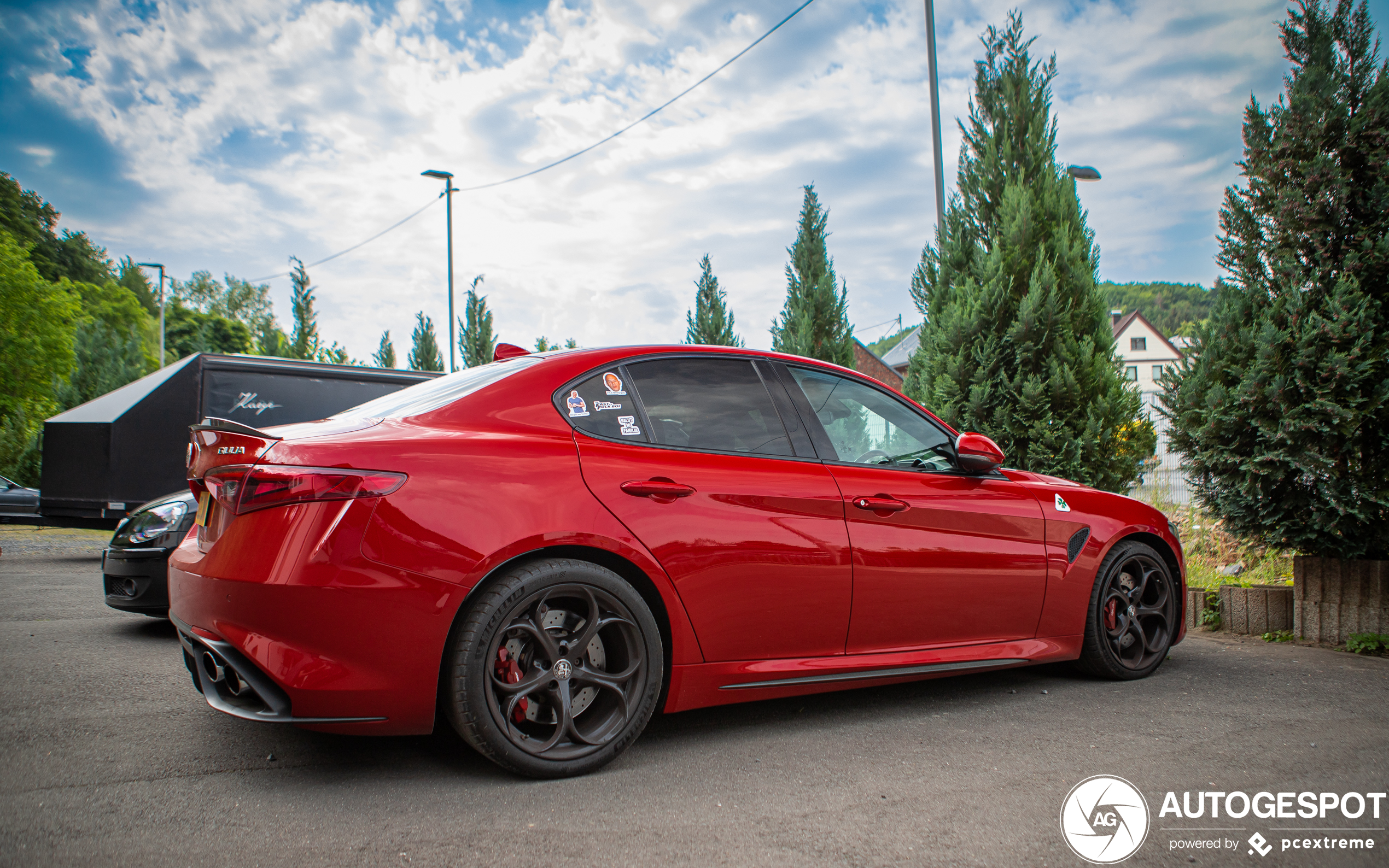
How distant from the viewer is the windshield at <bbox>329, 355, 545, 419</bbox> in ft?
9.27

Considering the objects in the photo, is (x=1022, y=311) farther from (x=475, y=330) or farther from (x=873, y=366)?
(x=873, y=366)

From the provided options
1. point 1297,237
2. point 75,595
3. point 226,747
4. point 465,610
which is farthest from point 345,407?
point 1297,237

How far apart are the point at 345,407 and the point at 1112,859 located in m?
8.60

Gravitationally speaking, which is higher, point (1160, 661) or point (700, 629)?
point (700, 629)

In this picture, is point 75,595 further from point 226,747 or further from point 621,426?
point 621,426

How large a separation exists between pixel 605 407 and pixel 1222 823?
7.63ft

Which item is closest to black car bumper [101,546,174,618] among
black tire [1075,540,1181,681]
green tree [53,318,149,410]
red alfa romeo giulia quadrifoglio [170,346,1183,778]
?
red alfa romeo giulia quadrifoglio [170,346,1183,778]

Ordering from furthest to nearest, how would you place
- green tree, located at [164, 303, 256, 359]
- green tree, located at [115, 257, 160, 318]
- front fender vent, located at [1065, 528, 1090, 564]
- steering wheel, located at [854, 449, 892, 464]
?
green tree, located at [115, 257, 160, 318], green tree, located at [164, 303, 256, 359], front fender vent, located at [1065, 528, 1090, 564], steering wheel, located at [854, 449, 892, 464]

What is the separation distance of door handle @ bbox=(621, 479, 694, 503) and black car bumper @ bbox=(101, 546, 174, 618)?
3.29m

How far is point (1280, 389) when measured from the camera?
4766 millimetres

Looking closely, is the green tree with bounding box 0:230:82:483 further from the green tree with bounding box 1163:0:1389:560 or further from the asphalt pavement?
the green tree with bounding box 1163:0:1389:560

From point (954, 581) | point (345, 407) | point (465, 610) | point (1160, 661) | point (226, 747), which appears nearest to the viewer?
point (465, 610)

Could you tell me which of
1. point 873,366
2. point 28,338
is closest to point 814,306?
point 28,338

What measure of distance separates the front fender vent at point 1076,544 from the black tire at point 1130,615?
0.68ft
